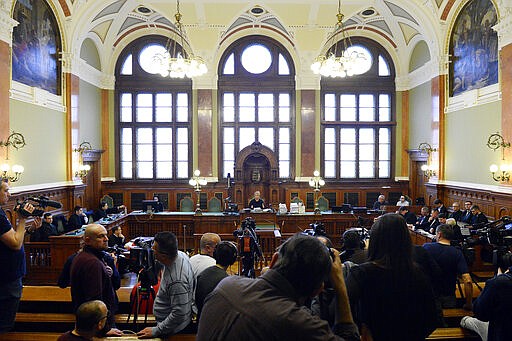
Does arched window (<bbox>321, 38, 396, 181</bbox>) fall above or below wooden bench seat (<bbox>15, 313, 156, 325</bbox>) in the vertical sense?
above

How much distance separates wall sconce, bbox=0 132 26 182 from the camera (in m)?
9.45

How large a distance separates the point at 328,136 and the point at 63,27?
1022cm

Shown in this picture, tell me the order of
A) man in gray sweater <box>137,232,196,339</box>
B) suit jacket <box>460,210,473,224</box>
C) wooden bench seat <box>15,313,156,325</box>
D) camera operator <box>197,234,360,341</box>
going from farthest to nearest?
suit jacket <box>460,210,473,224</box>
wooden bench seat <box>15,313,156,325</box>
man in gray sweater <box>137,232,196,339</box>
camera operator <box>197,234,360,341</box>

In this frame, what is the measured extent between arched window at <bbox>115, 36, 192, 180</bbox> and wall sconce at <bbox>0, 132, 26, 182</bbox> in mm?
6633

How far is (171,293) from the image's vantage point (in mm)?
3154

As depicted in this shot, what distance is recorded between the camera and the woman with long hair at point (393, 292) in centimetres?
233

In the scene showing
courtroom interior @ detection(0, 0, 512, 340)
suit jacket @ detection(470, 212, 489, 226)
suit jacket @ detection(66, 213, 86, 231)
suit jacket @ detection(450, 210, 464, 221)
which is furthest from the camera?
courtroom interior @ detection(0, 0, 512, 340)

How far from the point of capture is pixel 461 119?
12.8 m

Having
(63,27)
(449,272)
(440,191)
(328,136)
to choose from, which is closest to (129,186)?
(63,27)

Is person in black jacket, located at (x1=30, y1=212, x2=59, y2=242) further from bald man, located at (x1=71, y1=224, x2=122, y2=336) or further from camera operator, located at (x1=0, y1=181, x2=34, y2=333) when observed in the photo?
bald man, located at (x1=71, y1=224, x2=122, y2=336)

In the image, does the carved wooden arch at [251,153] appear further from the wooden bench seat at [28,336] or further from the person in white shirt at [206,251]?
the wooden bench seat at [28,336]

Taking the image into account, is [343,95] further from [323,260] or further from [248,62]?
[323,260]

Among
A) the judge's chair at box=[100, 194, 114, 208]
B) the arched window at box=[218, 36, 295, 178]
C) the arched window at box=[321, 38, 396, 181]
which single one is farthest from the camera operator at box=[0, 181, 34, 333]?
the arched window at box=[321, 38, 396, 181]

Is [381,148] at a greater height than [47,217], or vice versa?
[381,148]
